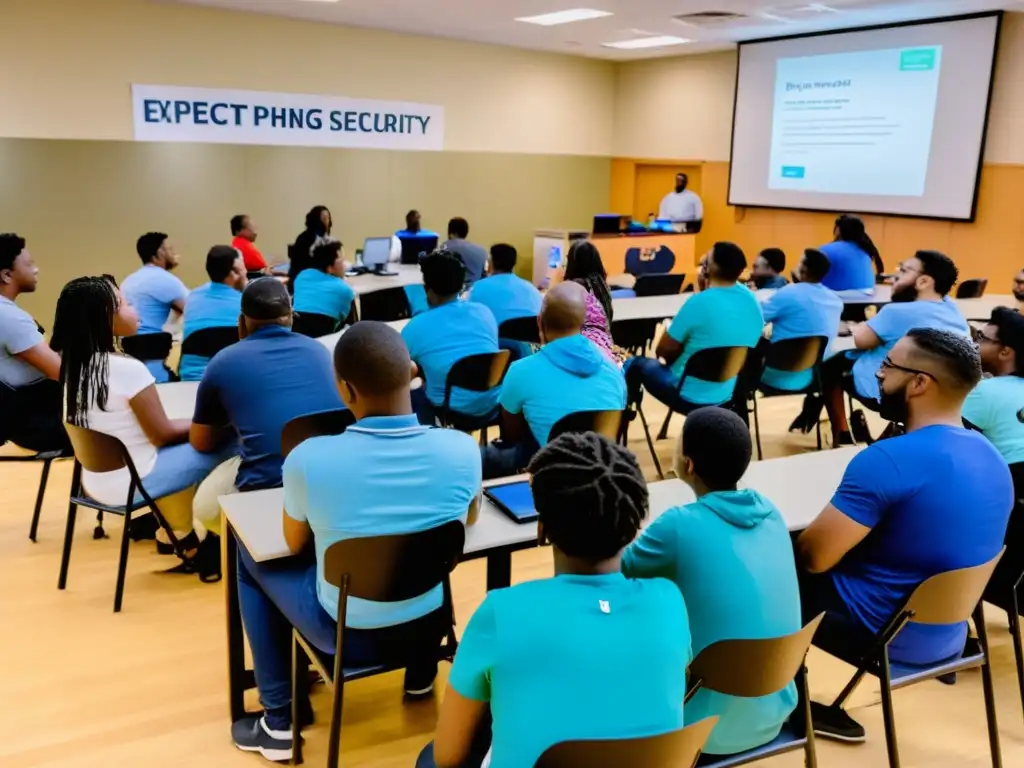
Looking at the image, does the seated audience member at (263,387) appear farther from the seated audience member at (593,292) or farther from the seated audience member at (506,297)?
the seated audience member at (506,297)

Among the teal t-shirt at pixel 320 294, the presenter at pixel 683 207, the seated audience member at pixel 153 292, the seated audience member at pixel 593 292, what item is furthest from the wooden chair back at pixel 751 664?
the presenter at pixel 683 207

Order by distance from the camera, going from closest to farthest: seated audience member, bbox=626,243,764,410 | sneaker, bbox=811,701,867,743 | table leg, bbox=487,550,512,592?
table leg, bbox=487,550,512,592 → sneaker, bbox=811,701,867,743 → seated audience member, bbox=626,243,764,410

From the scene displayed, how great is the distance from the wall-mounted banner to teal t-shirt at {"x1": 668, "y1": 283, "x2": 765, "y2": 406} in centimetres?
624

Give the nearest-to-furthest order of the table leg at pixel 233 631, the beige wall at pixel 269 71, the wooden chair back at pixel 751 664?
the wooden chair back at pixel 751 664, the table leg at pixel 233 631, the beige wall at pixel 269 71

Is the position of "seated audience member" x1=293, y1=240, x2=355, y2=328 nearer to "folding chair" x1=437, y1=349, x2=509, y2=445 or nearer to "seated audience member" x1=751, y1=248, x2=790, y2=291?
"folding chair" x1=437, y1=349, x2=509, y2=445

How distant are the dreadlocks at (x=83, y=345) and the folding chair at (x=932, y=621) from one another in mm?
2449

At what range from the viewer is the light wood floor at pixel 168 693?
92.5 inches

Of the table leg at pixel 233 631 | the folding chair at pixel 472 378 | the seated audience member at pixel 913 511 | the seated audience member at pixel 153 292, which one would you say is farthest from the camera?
the seated audience member at pixel 153 292

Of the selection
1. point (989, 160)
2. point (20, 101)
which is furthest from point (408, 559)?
point (989, 160)

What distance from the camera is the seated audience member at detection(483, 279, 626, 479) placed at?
118 inches

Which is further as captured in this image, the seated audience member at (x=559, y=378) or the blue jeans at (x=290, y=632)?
the seated audience member at (x=559, y=378)

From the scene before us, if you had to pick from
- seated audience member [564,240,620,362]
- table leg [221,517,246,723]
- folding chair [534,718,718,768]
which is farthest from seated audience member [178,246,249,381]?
folding chair [534,718,718,768]

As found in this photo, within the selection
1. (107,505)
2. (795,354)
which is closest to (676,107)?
(795,354)

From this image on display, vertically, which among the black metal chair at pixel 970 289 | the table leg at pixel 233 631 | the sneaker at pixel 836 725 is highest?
the black metal chair at pixel 970 289
